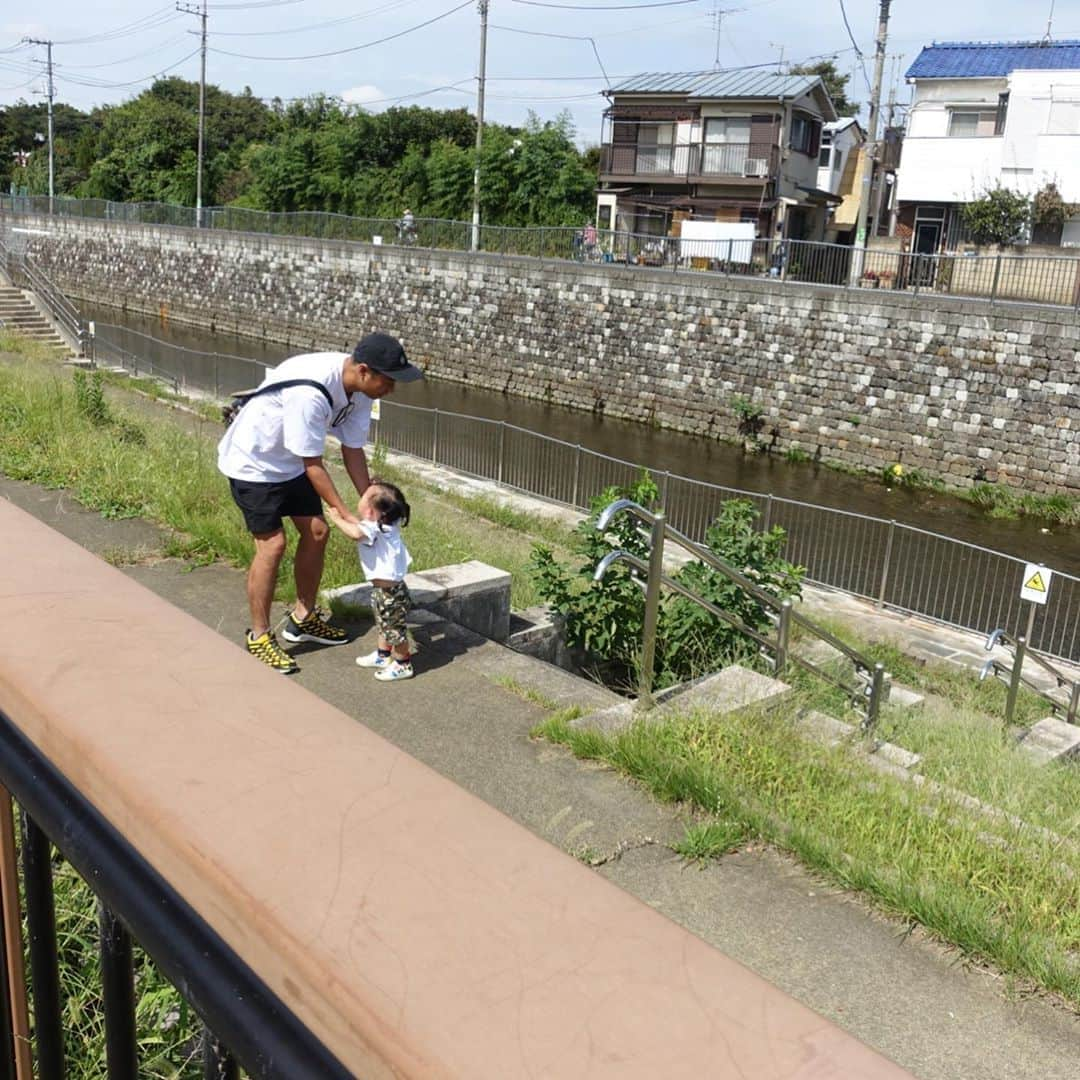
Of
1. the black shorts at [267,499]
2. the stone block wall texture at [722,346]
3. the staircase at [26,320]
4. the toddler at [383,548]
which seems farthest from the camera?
the staircase at [26,320]

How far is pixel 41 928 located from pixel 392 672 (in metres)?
4.56

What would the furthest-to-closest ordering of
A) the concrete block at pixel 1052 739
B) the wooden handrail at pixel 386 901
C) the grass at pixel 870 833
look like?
1. the concrete block at pixel 1052 739
2. the grass at pixel 870 833
3. the wooden handrail at pixel 386 901

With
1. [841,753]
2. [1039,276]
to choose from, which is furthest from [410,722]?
[1039,276]

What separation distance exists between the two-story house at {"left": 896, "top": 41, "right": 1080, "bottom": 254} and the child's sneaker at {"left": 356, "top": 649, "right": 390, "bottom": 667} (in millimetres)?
33492

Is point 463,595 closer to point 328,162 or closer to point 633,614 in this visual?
point 633,614

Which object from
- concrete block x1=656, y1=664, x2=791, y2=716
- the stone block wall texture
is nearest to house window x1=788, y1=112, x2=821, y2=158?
the stone block wall texture

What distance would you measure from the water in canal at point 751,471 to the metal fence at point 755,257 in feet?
13.9

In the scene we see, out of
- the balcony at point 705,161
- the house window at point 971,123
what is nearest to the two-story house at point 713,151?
the balcony at point 705,161

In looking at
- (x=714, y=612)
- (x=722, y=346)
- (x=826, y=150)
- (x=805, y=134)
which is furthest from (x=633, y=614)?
(x=826, y=150)

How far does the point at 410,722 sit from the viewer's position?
540 cm

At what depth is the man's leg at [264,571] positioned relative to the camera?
5777mm

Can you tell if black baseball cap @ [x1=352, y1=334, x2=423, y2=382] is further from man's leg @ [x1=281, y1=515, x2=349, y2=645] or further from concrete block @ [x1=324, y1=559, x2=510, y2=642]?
concrete block @ [x1=324, y1=559, x2=510, y2=642]

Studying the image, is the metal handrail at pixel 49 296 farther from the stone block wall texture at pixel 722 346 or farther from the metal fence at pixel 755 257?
the metal fence at pixel 755 257

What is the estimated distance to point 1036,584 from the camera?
489 inches
